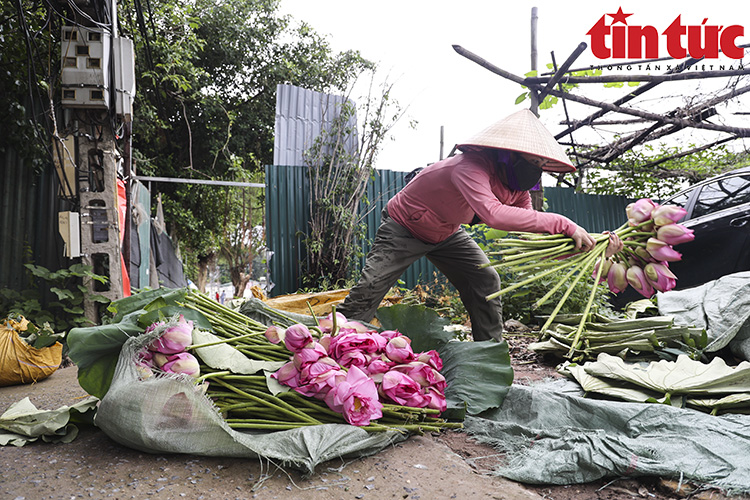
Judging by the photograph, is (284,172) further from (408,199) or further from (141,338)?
(141,338)

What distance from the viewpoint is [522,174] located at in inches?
94.5

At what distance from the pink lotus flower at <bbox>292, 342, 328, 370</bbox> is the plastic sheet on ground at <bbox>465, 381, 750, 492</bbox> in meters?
0.68

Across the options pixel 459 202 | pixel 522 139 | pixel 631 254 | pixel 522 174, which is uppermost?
pixel 522 139

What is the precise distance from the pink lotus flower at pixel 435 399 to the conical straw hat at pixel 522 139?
1.17m

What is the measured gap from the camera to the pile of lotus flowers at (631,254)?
1.48 meters

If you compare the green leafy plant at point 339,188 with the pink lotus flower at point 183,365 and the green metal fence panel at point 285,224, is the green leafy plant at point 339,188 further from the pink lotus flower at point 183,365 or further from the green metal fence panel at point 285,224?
the pink lotus flower at point 183,365

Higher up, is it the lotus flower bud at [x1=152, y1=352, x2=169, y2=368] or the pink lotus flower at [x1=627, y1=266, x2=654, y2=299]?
the pink lotus flower at [x1=627, y1=266, x2=654, y2=299]

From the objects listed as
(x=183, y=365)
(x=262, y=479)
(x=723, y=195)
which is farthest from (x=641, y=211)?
(x=723, y=195)

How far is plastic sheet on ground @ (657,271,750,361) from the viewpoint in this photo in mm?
2410

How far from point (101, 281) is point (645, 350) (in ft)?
13.8

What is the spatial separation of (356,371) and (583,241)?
937 millimetres

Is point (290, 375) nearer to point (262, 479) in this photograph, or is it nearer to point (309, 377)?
point (309, 377)

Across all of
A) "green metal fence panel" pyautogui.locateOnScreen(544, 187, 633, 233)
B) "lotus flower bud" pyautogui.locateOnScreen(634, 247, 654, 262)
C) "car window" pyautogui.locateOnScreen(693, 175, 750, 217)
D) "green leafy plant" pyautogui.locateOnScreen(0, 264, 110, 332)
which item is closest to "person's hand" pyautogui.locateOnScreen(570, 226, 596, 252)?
"lotus flower bud" pyautogui.locateOnScreen(634, 247, 654, 262)

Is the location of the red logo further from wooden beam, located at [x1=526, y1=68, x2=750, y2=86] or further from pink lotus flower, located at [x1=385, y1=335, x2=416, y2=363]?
pink lotus flower, located at [x1=385, y1=335, x2=416, y2=363]
